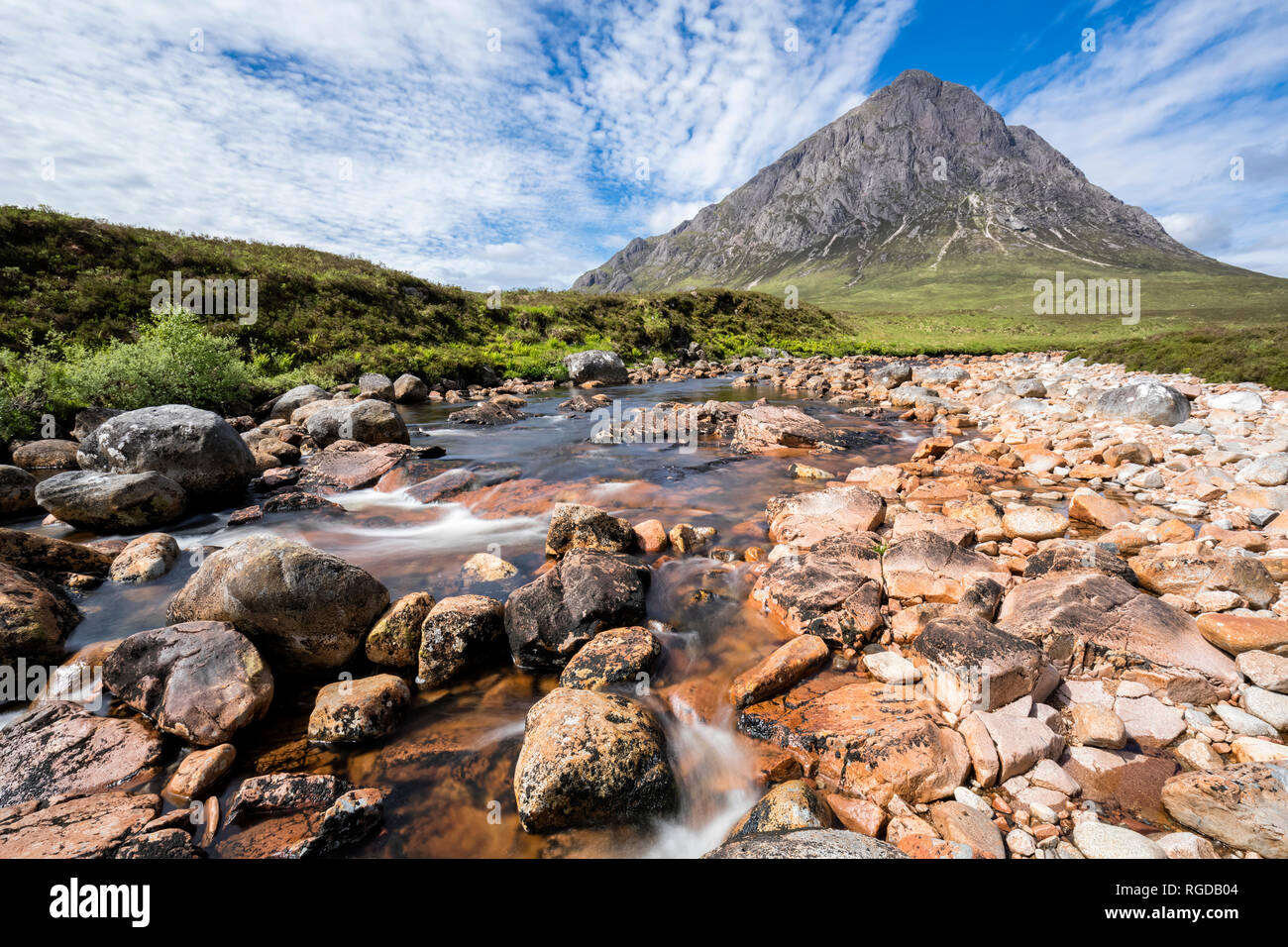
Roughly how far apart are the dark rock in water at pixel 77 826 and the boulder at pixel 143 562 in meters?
4.85

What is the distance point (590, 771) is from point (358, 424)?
14365 mm

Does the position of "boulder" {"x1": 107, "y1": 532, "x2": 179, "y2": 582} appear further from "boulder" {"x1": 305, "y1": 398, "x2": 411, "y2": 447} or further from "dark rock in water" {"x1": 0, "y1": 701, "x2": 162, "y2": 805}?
"boulder" {"x1": 305, "y1": 398, "x2": 411, "y2": 447}

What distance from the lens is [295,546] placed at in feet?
18.9

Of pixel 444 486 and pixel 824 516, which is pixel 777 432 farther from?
pixel 444 486

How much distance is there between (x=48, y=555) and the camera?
695 centimetres

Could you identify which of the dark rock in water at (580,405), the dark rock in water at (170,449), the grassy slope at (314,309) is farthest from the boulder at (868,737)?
the grassy slope at (314,309)

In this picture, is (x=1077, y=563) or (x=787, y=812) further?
(x=1077, y=563)

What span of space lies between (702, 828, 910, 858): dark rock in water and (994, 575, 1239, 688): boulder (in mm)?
3344

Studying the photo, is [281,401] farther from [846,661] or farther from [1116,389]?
[1116,389]

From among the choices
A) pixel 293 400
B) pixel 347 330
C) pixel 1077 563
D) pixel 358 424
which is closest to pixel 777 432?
pixel 1077 563

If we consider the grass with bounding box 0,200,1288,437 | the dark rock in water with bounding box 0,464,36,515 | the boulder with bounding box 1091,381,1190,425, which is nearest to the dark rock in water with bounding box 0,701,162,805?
the dark rock in water with bounding box 0,464,36,515
